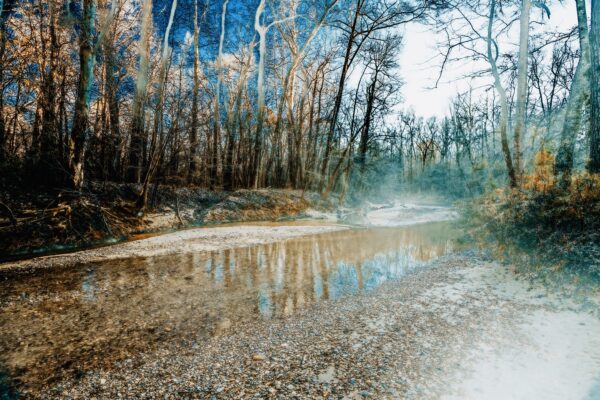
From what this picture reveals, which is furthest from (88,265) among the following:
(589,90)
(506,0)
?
(506,0)

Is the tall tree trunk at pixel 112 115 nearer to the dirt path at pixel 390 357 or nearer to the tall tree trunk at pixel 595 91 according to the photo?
the dirt path at pixel 390 357

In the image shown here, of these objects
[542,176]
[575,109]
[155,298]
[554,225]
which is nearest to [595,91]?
[575,109]

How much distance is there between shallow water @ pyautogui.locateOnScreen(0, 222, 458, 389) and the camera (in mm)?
2840

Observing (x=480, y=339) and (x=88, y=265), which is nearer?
(x=480, y=339)

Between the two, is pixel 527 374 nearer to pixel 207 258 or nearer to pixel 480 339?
pixel 480 339

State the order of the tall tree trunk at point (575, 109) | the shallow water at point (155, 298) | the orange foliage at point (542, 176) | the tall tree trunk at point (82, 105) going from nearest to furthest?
the shallow water at point (155, 298) < the orange foliage at point (542, 176) < the tall tree trunk at point (575, 109) < the tall tree trunk at point (82, 105)

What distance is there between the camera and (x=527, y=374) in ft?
7.81

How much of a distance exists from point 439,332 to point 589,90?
22.9ft

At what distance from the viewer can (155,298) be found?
4184 millimetres

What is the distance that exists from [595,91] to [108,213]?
1234 centimetres

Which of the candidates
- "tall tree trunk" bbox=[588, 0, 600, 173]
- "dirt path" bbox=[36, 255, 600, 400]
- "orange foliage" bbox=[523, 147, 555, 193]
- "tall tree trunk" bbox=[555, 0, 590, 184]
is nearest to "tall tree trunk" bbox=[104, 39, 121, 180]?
"dirt path" bbox=[36, 255, 600, 400]

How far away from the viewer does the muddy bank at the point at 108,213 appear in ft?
21.8

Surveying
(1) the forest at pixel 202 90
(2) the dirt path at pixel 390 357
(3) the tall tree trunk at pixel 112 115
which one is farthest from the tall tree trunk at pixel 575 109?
(3) the tall tree trunk at pixel 112 115

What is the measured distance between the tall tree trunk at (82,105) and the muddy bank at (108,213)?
743 mm
